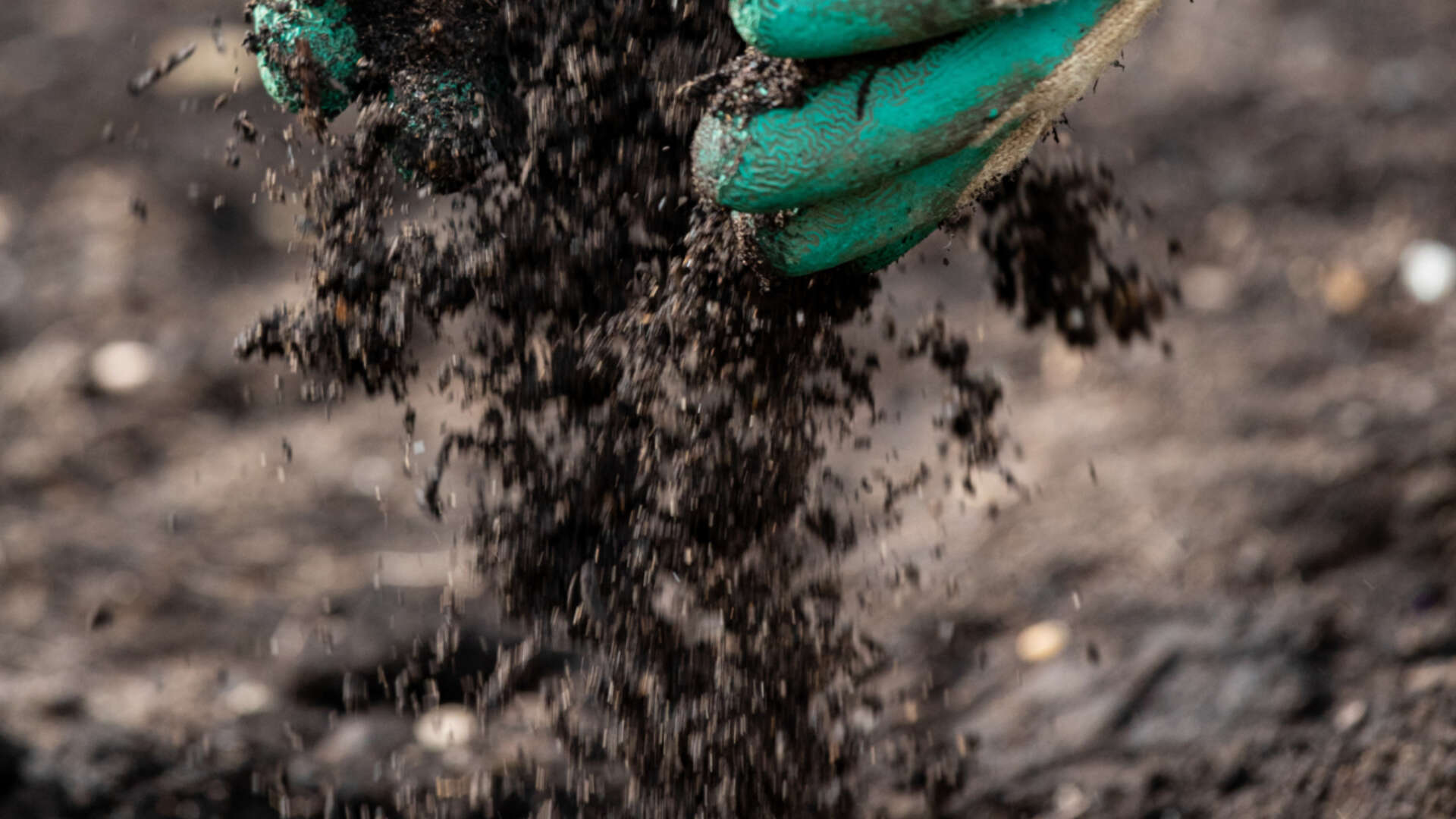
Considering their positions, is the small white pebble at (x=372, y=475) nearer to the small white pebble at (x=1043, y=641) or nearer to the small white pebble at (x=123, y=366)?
the small white pebble at (x=123, y=366)

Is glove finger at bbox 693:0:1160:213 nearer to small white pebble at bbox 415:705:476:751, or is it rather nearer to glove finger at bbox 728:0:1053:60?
glove finger at bbox 728:0:1053:60

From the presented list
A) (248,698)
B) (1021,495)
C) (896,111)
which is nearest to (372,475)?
(248,698)

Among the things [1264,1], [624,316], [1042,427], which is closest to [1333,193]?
[1264,1]

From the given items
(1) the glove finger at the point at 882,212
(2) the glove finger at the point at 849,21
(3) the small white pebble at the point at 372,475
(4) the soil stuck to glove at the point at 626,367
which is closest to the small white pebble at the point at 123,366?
(3) the small white pebble at the point at 372,475

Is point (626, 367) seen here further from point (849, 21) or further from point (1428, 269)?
point (1428, 269)

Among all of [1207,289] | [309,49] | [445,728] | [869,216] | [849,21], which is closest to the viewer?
[849,21]

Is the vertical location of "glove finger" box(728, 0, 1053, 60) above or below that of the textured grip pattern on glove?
above


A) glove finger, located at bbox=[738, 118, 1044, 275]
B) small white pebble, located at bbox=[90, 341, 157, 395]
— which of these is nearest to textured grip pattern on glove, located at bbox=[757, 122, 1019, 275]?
glove finger, located at bbox=[738, 118, 1044, 275]
